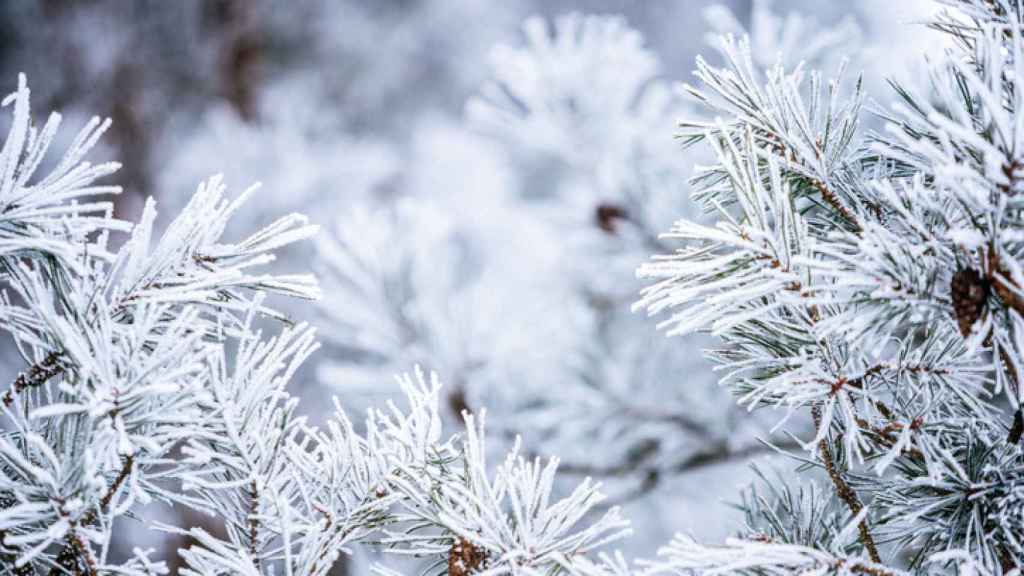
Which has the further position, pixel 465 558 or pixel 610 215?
pixel 610 215


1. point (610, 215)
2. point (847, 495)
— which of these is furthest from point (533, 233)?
point (847, 495)

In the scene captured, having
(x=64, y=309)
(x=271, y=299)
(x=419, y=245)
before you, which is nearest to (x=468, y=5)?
(x=271, y=299)

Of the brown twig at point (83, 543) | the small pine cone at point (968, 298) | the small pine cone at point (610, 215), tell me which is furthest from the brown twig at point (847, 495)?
the small pine cone at point (610, 215)

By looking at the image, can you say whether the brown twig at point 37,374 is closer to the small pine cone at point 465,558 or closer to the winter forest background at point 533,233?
the small pine cone at point 465,558

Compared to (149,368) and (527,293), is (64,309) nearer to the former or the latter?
(149,368)

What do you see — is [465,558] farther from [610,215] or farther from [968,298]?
[610,215]

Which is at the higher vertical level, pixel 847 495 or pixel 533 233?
pixel 533 233
